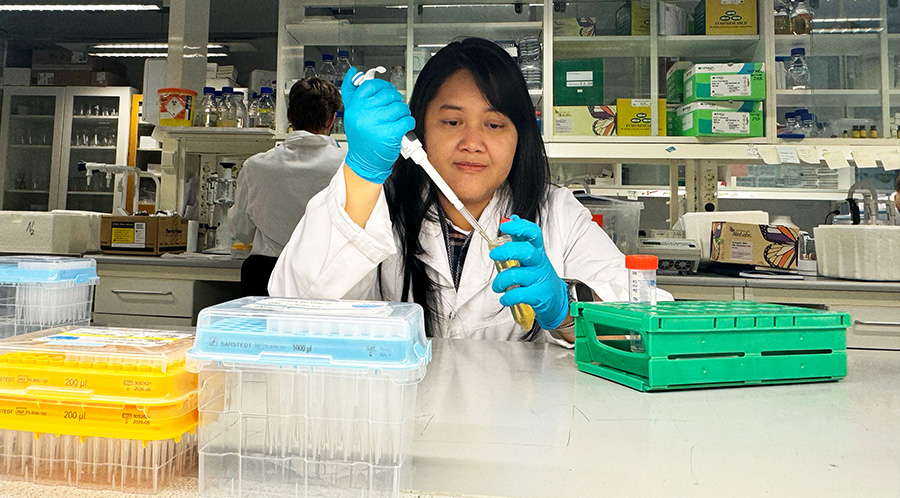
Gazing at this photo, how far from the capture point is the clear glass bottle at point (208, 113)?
10.3ft

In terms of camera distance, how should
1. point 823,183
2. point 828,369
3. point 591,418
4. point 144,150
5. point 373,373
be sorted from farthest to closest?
point 144,150 < point 823,183 < point 828,369 < point 591,418 < point 373,373

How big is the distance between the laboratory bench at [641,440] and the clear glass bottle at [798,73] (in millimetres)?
2378

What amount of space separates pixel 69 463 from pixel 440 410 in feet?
1.24

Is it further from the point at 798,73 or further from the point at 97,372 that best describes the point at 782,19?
the point at 97,372

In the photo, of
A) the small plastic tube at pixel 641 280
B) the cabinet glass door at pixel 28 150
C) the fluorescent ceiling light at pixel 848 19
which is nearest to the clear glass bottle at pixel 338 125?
the small plastic tube at pixel 641 280

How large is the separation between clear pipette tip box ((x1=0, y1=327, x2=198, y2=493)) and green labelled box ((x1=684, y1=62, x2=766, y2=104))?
2.75 meters

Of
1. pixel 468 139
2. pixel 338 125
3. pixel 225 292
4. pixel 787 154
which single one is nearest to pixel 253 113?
pixel 338 125

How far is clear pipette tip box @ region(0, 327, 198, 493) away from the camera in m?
0.52

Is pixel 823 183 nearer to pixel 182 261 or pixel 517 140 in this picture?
pixel 517 140

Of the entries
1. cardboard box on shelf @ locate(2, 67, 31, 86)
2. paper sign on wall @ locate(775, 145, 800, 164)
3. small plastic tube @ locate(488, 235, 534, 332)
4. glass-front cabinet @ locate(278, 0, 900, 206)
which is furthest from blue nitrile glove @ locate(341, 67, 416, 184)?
cardboard box on shelf @ locate(2, 67, 31, 86)

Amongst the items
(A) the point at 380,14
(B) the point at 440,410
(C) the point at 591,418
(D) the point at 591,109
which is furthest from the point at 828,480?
(A) the point at 380,14

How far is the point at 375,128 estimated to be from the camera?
3.69ft

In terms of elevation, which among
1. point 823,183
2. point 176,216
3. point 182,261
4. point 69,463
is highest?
point 823,183

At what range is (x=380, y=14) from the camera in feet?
9.80
